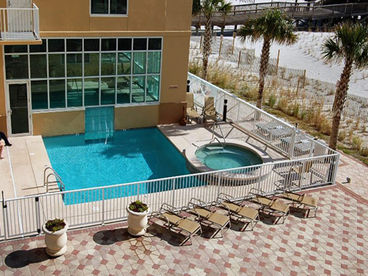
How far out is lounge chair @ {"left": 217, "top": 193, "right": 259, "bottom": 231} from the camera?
41.5 ft

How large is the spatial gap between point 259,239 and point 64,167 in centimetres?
769

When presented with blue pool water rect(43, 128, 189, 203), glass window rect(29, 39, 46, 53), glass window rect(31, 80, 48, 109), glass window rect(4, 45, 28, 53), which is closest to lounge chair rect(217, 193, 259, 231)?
blue pool water rect(43, 128, 189, 203)

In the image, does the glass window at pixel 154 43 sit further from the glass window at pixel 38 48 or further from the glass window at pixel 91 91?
the glass window at pixel 38 48

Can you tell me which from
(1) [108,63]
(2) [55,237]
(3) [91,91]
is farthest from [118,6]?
(2) [55,237]

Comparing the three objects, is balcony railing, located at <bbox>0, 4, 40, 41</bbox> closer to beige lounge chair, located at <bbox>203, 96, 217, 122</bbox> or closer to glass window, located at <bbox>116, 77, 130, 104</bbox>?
glass window, located at <bbox>116, 77, 130, 104</bbox>

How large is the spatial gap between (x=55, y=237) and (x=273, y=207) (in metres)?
6.08

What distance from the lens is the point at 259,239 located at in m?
12.3

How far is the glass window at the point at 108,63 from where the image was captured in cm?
1875

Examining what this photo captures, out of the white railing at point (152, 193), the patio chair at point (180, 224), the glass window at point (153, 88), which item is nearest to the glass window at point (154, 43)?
the glass window at point (153, 88)

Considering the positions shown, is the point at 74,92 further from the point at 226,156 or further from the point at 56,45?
the point at 226,156

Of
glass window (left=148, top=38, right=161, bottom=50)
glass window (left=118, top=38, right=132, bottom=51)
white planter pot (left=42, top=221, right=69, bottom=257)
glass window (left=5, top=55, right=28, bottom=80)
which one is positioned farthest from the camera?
glass window (left=148, top=38, right=161, bottom=50)

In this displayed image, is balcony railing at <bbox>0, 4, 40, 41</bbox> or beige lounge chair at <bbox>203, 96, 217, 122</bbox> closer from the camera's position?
balcony railing at <bbox>0, 4, 40, 41</bbox>

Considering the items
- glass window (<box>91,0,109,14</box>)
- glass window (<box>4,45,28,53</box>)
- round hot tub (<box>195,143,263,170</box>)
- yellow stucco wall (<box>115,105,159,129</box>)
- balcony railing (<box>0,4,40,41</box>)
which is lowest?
round hot tub (<box>195,143,263,170</box>)

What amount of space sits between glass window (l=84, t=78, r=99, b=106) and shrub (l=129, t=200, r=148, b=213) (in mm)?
8206
